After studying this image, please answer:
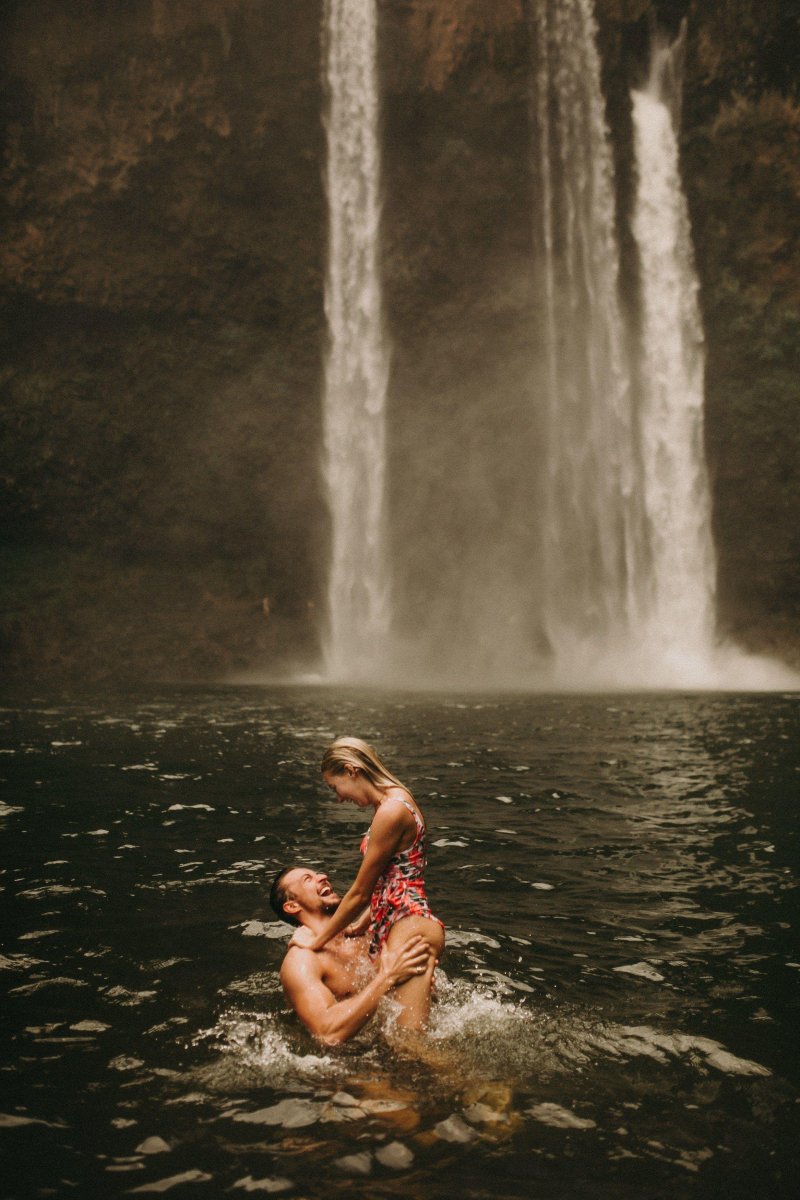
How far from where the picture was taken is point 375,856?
4.44 m

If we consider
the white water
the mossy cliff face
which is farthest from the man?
the mossy cliff face

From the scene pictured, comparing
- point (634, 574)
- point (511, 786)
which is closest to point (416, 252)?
point (634, 574)

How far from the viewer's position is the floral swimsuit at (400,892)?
4500mm

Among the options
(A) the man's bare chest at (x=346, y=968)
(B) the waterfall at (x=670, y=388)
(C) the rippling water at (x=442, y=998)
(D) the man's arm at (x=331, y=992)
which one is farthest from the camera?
(B) the waterfall at (x=670, y=388)

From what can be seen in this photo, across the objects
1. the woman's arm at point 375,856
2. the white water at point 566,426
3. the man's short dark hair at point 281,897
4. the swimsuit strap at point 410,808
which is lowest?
the man's short dark hair at point 281,897

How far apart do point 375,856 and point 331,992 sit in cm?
68

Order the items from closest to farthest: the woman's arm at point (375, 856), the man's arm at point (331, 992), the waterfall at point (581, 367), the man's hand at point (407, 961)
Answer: the man's arm at point (331, 992) → the man's hand at point (407, 961) → the woman's arm at point (375, 856) → the waterfall at point (581, 367)

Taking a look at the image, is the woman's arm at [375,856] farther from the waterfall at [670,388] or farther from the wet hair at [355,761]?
the waterfall at [670,388]

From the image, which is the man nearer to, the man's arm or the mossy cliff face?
the man's arm

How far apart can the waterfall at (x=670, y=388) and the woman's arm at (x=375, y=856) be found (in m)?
25.2

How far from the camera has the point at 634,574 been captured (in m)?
29.3

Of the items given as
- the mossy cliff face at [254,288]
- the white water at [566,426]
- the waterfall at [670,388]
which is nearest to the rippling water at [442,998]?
the waterfall at [670,388]

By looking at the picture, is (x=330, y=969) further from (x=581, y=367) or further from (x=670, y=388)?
(x=581, y=367)

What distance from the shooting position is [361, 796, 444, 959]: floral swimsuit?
14.8 ft
